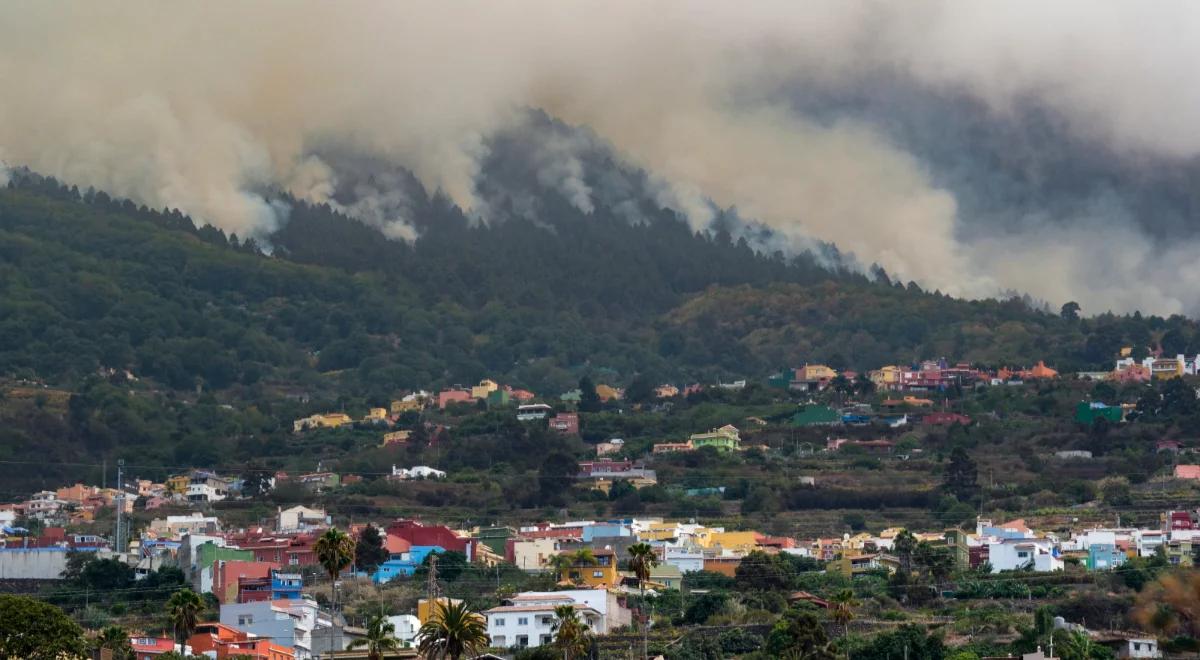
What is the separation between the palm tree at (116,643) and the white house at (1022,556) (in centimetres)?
2789

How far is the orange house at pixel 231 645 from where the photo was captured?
187ft

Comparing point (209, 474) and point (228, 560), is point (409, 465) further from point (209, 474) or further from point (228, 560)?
point (228, 560)

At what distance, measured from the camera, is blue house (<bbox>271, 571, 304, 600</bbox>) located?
6838cm

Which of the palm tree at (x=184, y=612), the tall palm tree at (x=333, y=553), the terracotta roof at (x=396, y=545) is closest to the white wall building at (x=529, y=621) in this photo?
the palm tree at (x=184, y=612)

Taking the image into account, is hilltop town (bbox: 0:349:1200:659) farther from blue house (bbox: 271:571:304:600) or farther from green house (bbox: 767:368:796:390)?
green house (bbox: 767:368:796:390)

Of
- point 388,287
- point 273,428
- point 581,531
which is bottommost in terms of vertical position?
point 581,531

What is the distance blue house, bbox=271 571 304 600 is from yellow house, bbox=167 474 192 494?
2596 centimetres

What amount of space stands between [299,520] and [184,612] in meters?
29.4

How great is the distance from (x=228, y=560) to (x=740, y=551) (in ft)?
50.9

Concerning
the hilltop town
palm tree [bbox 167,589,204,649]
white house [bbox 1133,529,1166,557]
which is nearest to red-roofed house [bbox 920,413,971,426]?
the hilltop town

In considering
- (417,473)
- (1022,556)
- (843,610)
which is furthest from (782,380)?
(843,610)

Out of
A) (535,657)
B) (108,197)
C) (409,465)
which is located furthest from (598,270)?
(535,657)

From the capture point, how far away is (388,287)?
479ft

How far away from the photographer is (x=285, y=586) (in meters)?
69.6
